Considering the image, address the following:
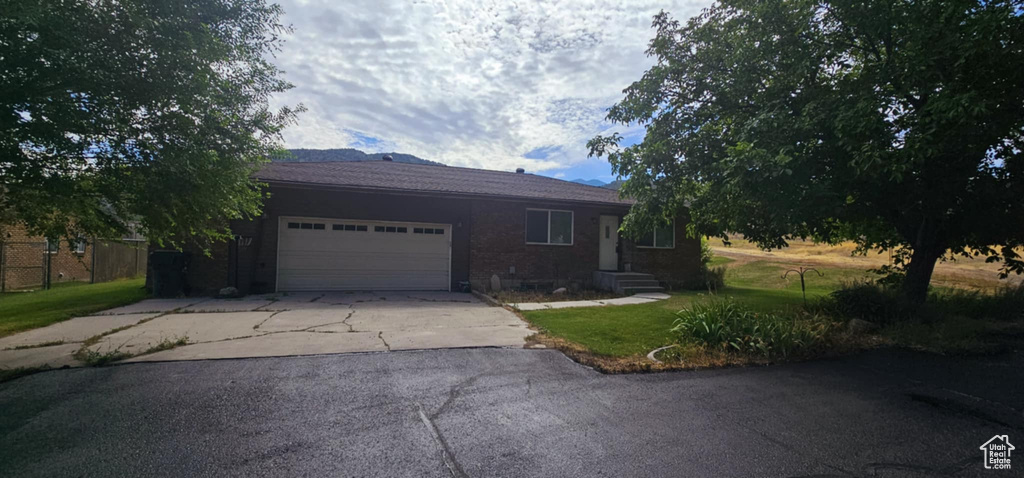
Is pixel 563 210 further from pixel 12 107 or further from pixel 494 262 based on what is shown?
pixel 12 107

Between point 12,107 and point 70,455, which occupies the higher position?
point 12,107

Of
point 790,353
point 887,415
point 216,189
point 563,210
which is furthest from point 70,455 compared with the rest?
point 563,210

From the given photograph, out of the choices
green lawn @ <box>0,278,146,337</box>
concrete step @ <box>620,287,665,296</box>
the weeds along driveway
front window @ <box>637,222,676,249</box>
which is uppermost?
front window @ <box>637,222,676,249</box>

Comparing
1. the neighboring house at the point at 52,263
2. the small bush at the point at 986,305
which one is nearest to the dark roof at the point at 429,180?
the neighboring house at the point at 52,263

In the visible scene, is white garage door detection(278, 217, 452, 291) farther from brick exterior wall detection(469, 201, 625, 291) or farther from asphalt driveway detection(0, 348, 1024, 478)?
asphalt driveway detection(0, 348, 1024, 478)

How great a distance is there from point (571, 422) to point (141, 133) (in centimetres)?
551

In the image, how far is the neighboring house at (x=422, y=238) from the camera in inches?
440

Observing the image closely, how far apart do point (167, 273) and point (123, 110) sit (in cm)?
704

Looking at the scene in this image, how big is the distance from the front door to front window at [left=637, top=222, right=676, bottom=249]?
816 millimetres

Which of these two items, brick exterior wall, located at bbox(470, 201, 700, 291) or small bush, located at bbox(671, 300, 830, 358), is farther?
brick exterior wall, located at bbox(470, 201, 700, 291)

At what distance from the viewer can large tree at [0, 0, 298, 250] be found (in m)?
4.04

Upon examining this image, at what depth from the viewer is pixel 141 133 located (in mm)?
4836

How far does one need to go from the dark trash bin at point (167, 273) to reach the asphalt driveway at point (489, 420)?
6497 millimetres

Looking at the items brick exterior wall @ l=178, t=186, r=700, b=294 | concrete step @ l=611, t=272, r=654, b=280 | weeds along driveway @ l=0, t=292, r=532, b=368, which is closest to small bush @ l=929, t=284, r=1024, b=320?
concrete step @ l=611, t=272, r=654, b=280
